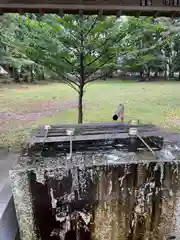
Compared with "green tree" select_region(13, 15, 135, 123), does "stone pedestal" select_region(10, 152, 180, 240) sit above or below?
below

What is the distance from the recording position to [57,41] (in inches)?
133

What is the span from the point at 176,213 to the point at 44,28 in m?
3.04

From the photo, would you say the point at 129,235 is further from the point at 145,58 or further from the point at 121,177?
the point at 145,58

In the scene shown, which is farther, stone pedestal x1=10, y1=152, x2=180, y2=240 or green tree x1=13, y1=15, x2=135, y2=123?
green tree x1=13, y1=15, x2=135, y2=123

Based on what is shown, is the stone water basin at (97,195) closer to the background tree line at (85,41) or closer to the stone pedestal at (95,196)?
the stone pedestal at (95,196)

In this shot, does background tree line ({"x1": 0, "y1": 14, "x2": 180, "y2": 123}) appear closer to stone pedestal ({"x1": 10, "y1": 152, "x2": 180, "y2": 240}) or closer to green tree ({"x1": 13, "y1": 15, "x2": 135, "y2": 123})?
green tree ({"x1": 13, "y1": 15, "x2": 135, "y2": 123})

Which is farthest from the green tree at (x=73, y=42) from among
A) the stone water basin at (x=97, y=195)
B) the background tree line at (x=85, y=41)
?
the stone water basin at (x=97, y=195)

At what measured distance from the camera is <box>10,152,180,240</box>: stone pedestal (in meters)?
1.42

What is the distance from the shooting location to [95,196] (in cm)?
147

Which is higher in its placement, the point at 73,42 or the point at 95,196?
the point at 73,42

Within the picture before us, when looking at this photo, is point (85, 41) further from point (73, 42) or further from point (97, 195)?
point (97, 195)

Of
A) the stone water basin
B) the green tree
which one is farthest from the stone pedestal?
the green tree

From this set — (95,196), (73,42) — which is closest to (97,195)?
(95,196)

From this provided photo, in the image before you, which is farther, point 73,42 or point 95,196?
point 73,42
